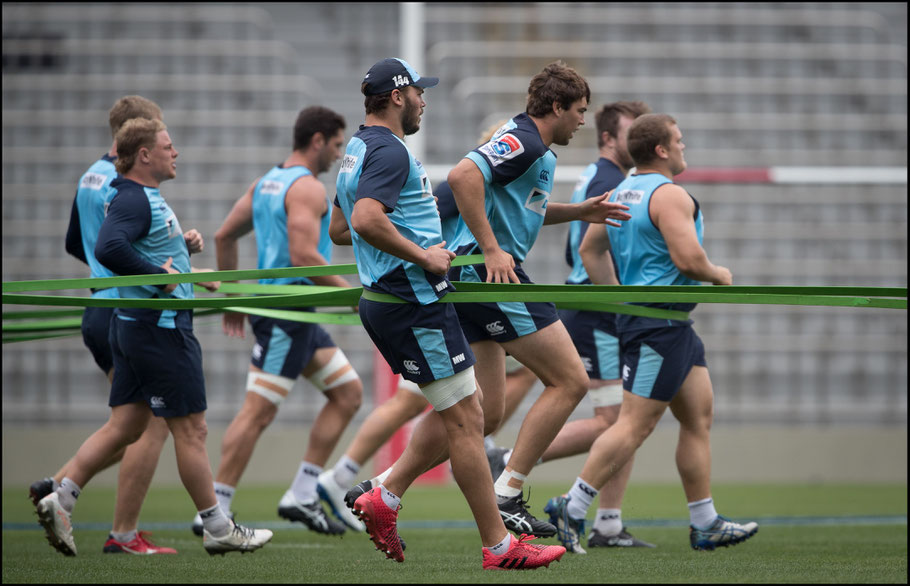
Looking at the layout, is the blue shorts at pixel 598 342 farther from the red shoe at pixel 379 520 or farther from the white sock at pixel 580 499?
the red shoe at pixel 379 520

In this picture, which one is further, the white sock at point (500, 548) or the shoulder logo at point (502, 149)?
the shoulder logo at point (502, 149)

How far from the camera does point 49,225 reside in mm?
11633

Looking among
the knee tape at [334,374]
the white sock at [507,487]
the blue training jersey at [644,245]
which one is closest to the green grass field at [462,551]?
the white sock at [507,487]

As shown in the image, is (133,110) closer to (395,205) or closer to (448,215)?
(448,215)

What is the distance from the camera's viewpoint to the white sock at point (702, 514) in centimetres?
515

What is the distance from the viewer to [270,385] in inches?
247

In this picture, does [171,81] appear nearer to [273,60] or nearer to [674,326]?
[273,60]

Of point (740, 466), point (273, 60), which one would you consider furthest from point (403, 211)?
point (273, 60)

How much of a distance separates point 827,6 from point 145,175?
33.6ft

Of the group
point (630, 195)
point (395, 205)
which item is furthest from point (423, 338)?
→ point (630, 195)

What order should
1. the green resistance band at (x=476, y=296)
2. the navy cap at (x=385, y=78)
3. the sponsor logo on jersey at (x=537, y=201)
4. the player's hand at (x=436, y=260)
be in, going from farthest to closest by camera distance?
the sponsor logo on jersey at (x=537, y=201), the green resistance band at (x=476, y=296), the navy cap at (x=385, y=78), the player's hand at (x=436, y=260)

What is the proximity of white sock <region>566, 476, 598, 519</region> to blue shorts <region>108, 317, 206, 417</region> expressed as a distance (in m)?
1.69

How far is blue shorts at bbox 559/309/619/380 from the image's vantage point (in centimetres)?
586

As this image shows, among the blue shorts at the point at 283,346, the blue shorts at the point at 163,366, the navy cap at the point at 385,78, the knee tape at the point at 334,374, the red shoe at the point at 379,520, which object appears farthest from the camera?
the knee tape at the point at 334,374
